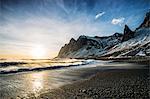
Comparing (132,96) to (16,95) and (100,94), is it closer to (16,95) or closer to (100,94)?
(100,94)

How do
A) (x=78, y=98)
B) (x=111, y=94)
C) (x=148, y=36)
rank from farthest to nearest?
(x=148, y=36), (x=111, y=94), (x=78, y=98)

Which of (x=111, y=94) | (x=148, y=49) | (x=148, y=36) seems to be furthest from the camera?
(x=148, y=36)

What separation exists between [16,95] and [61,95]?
270 cm

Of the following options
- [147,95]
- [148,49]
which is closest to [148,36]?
[148,49]

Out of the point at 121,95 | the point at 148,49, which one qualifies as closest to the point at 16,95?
the point at 121,95

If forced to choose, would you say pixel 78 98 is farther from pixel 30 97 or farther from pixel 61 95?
pixel 30 97

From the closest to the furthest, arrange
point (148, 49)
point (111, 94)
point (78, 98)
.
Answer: point (78, 98) → point (111, 94) → point (148, 49)

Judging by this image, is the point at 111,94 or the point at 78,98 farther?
the point at 111,94

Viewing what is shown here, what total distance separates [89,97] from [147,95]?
3.20 meters

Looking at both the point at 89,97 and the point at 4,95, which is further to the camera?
the point at 4,95

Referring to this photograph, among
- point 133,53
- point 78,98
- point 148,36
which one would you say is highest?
point 148,36

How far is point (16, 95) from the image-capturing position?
10.5m

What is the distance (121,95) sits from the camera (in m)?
9.86

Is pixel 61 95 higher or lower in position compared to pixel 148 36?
lower
